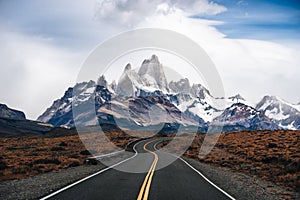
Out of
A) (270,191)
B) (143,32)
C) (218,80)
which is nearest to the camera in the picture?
(270,191)

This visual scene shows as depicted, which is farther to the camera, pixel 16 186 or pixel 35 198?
pixel 16 186

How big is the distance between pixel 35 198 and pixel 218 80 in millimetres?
19325

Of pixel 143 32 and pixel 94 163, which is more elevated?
pixel 143 32

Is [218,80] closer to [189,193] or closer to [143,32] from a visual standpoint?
[143,32]

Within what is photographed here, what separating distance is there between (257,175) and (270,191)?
23.1ft

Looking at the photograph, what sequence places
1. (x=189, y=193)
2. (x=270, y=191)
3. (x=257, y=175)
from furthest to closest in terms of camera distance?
(x=257, y=175)
(x=270, y=191)
(x=189, y=193)

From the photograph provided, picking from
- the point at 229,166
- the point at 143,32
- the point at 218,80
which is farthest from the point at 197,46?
the point at 229,166

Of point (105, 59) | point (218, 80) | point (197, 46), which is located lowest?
point (218, 80)

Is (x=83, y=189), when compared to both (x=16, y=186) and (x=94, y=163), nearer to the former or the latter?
(x=16, y=186)

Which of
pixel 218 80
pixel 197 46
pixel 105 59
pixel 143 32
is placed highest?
pixel 143 32

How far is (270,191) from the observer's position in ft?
52.4

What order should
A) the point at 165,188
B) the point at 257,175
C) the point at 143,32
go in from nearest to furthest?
the point at 165,188 < the point at 257,175 < the point at 143,32

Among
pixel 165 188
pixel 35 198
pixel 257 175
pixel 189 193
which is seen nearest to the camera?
pixel 35 198

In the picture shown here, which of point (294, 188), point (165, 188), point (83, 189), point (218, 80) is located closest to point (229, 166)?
point (218, 80)
